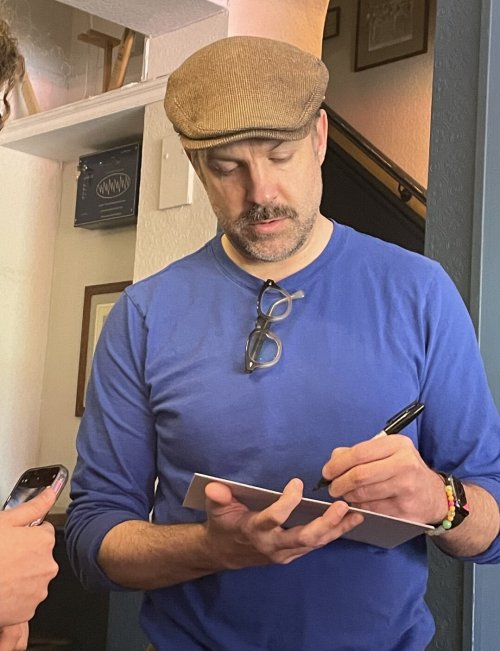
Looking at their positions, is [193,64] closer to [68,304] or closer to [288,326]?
[288,326]

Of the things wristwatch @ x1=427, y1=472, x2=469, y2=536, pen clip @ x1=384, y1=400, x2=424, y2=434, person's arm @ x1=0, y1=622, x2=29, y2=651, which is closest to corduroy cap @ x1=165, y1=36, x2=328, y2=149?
pen clip @ x1=384, y1=400, x2=424, y2=434

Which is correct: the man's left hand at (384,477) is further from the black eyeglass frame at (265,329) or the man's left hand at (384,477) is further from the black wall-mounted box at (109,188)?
the black wall-mounted box at (109,188)

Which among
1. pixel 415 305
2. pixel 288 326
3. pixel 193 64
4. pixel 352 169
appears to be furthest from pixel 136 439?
pixel 352 169

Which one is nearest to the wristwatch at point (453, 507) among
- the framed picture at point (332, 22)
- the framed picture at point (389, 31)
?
the framed picture at point (389, 31)

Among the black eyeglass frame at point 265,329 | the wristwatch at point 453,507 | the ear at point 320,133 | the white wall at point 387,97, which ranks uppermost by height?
the white wall at point 387,97

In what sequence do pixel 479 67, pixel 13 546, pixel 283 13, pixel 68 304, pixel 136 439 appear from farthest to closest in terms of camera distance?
pixel 68 304, pixel 283 13, pixel 479 67, pixel 136 439, pixel 13 546

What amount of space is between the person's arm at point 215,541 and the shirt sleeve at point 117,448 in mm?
72

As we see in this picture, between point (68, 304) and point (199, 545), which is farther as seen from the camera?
point (68, 304)

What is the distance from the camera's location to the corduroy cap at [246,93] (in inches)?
52.5

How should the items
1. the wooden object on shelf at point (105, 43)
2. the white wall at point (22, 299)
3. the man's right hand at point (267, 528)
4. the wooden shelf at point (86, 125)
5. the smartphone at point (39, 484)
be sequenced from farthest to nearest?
the white wall at point (22, 299) < the wooden object on shelf at point (105, 43) < the wooden shelf at point (86, 125) < the smartphone at point (39, 484) < the man's right hand at point (267, 528)

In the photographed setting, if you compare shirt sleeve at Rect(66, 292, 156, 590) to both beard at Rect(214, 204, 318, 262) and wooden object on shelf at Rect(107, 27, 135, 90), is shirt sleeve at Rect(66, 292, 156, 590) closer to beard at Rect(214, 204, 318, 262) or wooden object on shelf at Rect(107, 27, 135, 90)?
beard at Rect(214, 204, 318, 262)

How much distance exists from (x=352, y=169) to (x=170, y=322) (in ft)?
10.0

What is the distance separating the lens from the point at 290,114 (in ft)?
4.40

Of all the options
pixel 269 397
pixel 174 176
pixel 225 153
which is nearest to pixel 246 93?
pixel 225 153
